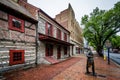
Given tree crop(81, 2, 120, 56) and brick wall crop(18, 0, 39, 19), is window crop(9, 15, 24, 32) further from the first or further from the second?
tree crop(81, 2, 120, 56)

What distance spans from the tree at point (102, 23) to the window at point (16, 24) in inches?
777

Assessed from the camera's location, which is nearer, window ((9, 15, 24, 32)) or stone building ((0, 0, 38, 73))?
stone building ((0, 0, 38, 73))

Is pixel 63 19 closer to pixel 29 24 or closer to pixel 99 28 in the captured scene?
pixel 99 28

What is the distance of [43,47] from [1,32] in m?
5.63

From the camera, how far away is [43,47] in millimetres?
12125

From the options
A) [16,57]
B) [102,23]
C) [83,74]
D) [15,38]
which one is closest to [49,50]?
[16,57]

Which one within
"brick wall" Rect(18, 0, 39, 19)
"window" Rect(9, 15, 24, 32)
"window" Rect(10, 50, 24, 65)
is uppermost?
"brick wall" Rect(18, 0, 39, 19)

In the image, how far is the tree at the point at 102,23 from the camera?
22.8 meters

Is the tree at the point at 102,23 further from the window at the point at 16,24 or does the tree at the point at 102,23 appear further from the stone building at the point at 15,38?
the window at the point at 16,24

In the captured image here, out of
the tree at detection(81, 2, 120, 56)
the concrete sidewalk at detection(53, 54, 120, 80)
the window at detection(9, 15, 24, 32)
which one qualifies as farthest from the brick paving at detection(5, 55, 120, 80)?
the tree at detection(81, 2, 120, 56)

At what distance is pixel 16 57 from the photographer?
8352 millimetres

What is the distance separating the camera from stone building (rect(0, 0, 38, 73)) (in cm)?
718

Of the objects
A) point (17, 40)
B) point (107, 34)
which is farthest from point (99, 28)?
point (17, 40)

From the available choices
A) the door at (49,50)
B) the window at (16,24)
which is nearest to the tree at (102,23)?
the door at (49,50)
